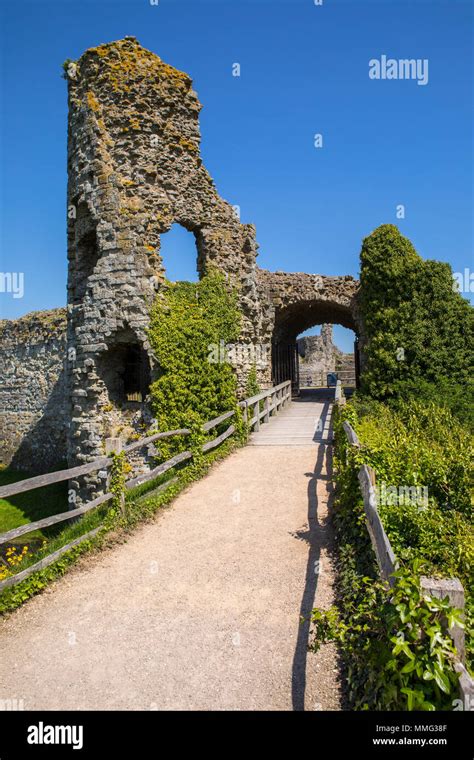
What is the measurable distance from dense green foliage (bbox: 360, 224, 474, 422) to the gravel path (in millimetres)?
8040

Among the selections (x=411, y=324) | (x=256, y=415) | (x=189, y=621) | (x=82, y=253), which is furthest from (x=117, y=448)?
(x=411, y=324)

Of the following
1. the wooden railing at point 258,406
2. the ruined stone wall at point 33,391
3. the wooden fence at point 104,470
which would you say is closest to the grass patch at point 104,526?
the wooden fence at point 104,470

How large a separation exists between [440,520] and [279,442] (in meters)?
6.26

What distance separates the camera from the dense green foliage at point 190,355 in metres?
10.9

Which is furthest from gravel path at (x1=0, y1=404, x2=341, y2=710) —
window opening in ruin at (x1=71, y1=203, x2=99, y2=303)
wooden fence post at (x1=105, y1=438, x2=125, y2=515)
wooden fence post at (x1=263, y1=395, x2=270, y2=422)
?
wooden fence post at (x1=263, y1=395, x2=270, y2=422)

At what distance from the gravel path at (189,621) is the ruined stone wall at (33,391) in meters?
13.2

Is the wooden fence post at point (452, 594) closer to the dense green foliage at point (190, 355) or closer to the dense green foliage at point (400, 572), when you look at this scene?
the dense green foliage at point (400, 572)

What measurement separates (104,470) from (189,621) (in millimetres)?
5170

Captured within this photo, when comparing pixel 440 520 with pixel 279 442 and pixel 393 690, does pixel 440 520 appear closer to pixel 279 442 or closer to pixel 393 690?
pixel 393 690

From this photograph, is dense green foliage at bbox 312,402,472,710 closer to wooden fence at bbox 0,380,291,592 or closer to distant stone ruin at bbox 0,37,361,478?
wooden fence at bbox 0,380,291,592

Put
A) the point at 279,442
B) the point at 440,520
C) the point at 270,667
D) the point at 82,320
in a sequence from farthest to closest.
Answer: the point at 279,442, the point at 82,320, the point at 440,520, the point at 270,667

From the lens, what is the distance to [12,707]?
3.93 meters

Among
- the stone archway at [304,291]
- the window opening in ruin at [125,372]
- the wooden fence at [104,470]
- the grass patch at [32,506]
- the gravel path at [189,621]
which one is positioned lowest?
the grass patch at [32,506]
